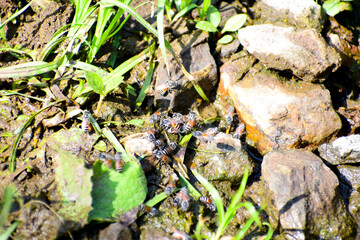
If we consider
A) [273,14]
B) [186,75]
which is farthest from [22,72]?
[273,14]

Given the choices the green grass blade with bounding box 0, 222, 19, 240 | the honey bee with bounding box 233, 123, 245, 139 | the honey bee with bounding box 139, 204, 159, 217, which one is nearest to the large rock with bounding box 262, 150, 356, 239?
the honey bee with bounding box 233, 123, 245, 139

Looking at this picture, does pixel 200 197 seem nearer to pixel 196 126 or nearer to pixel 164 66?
pixel 196 126

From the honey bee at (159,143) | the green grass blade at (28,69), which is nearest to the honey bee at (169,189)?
the honey bee at (159,143)

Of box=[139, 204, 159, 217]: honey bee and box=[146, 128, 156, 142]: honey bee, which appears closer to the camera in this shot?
box=[139, 204, 159, 217]: honey bee

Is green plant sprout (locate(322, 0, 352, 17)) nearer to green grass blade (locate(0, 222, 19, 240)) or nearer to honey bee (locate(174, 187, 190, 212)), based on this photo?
honey bee (locate(174, 187, 190, 212))

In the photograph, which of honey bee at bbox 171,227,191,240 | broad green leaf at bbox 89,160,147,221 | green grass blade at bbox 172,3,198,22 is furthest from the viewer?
green grass blade at bbox 172,3,198,22

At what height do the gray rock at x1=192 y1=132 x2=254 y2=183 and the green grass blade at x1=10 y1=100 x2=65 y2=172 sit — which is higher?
the green grass blade at x1=10 y1=100 x2=65 y2=172

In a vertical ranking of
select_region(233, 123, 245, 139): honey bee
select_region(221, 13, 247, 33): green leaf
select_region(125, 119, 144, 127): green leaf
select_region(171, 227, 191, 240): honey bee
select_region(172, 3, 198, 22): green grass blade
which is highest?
select_region(172, 3, 198, 22): green grass blade
